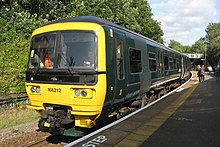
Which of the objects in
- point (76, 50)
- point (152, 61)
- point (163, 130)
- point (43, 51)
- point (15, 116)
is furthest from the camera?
point (152, 61)

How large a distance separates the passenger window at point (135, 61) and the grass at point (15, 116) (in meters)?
4.09

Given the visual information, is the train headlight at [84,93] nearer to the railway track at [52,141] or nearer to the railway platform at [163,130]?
the railway platform at [163,130]

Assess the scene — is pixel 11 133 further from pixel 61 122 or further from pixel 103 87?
pixel 103 87

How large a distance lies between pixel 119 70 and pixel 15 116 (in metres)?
4.93

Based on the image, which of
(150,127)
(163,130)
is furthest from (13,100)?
(163,130)

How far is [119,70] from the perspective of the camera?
21.2 feet

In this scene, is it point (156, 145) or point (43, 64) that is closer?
point (156, 145)

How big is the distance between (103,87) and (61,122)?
49.5 inches

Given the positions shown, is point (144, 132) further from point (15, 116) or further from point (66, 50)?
point (15, 116)

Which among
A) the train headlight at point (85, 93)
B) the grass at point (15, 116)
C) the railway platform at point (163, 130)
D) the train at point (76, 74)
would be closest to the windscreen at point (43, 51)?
the train at point (76, 74)

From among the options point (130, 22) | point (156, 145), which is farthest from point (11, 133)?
point (130, 22)

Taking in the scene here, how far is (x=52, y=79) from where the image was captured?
19.1 ft

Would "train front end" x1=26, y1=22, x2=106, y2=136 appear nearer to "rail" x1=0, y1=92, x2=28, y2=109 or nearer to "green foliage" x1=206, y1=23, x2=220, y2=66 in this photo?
"rail" x1=0, y1=92, x2=28, y2=109

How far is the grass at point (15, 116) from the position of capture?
8180mm
